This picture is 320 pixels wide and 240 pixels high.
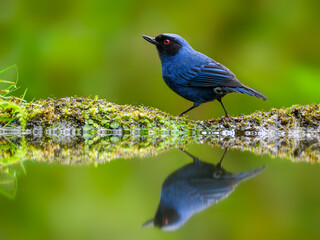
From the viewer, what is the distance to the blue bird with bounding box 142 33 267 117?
6227mm

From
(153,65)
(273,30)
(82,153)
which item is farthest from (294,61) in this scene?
(82,153)

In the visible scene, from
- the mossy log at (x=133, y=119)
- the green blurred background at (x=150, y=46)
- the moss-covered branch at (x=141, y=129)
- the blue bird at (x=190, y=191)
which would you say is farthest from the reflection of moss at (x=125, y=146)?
the green blurred background at (x=150, y=46)

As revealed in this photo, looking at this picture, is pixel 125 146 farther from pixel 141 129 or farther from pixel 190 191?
pixel 190 191

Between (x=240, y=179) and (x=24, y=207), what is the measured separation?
149 cm

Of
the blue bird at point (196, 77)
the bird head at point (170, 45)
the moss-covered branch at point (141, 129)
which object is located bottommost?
the moss-covered branch at point (141, 129)

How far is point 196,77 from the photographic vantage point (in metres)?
6.47

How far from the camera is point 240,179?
10.6 feet

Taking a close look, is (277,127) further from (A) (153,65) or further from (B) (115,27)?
(B) (115,27)

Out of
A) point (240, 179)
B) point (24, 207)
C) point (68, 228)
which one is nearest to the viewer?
point (68, 228)

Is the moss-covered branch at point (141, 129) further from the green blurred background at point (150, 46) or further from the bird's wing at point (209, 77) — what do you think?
the green blurred background at point (150, 46)

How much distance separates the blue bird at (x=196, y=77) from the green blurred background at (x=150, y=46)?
247cm

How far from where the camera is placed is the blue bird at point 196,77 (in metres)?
6.23

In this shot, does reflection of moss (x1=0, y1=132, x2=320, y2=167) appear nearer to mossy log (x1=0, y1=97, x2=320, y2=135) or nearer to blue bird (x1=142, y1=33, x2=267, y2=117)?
mossy log (x1=0, y1=97, x2=320, y2=135)

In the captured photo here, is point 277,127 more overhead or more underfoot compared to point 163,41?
more underfoot
